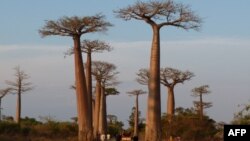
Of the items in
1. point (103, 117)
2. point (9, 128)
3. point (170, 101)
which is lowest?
point (9, 128)

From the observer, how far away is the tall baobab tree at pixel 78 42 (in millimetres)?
19312

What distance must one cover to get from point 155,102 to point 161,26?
294cm

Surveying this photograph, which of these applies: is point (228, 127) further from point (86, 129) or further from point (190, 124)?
point (190, 124)

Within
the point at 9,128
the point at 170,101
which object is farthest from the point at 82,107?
the point at 170,101

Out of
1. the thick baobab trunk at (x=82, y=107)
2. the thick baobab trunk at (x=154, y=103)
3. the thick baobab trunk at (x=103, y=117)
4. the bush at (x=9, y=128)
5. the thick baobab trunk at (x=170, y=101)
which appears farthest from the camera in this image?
the thick baobab trunk at (x=103, y=117)

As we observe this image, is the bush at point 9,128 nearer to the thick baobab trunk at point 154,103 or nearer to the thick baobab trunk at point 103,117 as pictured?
the thick baobab trunk at point 103,117

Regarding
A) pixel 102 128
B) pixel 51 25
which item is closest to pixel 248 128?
pixel 51 25

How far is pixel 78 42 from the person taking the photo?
20297mm

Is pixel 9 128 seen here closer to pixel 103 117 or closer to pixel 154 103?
pixel 103 117

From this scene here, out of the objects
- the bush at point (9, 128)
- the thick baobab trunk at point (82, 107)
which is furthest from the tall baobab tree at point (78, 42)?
the bush at point (9, 128)

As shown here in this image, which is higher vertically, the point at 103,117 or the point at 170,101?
the point at 170,101

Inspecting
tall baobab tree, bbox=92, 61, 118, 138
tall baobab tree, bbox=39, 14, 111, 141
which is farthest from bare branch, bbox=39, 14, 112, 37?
tall baobab tree, bbox=92, 61, 118, 138

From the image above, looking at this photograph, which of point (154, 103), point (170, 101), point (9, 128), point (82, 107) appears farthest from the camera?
point (170, 101)

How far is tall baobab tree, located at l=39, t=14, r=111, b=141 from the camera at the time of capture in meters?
19.3
